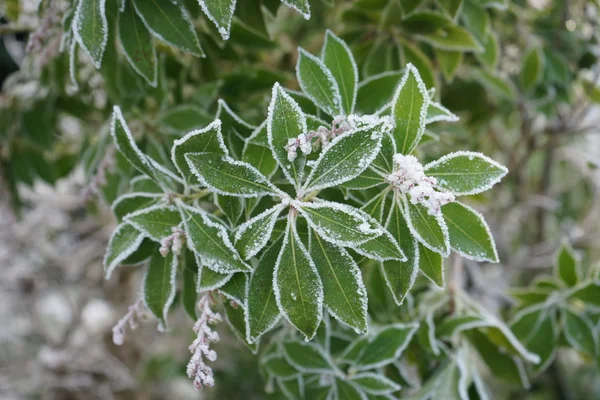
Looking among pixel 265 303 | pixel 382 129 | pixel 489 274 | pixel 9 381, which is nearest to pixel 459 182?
pixel 382 129

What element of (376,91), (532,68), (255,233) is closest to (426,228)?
(255,233)

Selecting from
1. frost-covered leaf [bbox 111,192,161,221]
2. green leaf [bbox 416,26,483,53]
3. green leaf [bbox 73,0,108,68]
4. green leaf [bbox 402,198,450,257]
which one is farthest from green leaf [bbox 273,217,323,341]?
green leaf [bbox 416,26,483,53]

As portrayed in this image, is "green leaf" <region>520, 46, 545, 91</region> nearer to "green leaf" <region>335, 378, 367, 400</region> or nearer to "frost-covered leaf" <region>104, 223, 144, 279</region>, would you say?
"green leaf" <region>335, 378, 367, 400</region>

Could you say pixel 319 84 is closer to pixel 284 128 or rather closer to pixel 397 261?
pixel 284 128

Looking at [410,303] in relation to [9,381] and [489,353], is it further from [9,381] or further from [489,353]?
[9,381]

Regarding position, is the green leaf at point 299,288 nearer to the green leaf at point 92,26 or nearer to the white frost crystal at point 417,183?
the white frost crystal at point 417,183

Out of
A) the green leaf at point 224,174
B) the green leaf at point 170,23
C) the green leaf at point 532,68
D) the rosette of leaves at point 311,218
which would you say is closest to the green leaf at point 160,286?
the rosette of leaves at point 311,218
